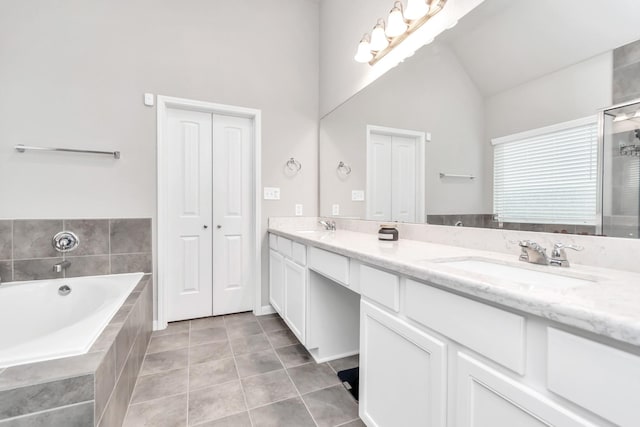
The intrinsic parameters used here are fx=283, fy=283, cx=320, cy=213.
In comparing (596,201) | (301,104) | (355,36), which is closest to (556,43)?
(596,201)

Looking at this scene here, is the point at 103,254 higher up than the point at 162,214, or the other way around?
the point at 162,214

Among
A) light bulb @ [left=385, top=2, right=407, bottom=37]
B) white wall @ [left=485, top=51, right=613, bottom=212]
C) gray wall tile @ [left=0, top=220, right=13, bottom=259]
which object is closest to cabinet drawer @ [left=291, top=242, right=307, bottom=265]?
white wall @ [left=485, top=51, right=613, bottom=212]

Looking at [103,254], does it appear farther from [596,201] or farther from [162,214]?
[596,201]

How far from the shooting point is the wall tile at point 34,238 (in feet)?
6.59

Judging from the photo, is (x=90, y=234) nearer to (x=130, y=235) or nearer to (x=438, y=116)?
(x=130, y=235)

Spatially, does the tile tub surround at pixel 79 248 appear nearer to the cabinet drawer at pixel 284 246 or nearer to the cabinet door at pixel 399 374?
the cabinet drawer at pixel 284 246

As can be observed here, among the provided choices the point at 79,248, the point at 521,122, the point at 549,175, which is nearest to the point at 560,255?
the point at 549,175

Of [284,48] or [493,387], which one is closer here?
[493,387]

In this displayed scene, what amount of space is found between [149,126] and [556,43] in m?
2.61

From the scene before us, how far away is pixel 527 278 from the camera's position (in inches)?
37.6

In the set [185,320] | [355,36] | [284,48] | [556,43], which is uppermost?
[284,48]

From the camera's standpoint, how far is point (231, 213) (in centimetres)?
269

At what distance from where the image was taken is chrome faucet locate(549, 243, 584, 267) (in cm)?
93

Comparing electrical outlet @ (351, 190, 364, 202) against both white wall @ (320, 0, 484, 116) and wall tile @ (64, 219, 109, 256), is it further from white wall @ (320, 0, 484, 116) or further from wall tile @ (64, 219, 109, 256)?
wall tile @ (64, 219, 109, 256)
